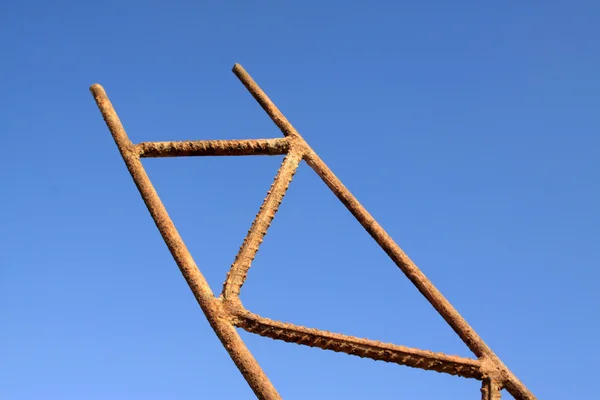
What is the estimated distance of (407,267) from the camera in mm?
4594

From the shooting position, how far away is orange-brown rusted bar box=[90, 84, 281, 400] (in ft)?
10.8

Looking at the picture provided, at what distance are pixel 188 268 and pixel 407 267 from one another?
67.3 inches

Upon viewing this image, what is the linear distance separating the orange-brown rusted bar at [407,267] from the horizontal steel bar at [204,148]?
0.38 meters

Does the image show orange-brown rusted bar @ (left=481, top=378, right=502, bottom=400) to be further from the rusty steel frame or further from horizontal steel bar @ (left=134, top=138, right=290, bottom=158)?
horizontal steel bar @ (left=134, top=138, right=290, bottom=158)

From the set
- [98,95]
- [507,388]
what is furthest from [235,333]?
[98,95]

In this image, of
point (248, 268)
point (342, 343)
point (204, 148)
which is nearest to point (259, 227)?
point (248, 268)

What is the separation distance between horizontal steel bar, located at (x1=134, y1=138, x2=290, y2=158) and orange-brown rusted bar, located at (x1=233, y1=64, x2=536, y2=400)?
1.25 ft

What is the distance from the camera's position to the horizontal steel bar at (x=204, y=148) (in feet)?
14.4

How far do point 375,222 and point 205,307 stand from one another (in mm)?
1695

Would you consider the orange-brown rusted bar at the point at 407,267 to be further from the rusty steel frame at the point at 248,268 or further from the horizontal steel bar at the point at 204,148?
the horizontal steel bar at the point at 204,148

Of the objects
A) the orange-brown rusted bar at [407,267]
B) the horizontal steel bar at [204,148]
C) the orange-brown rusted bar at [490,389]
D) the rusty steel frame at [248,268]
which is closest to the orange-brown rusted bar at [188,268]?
the rusty steel frame at [248,268]

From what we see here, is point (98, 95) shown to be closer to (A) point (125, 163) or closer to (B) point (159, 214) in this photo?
(A) point (125, 163)

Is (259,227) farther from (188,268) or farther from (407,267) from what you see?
(407,267)

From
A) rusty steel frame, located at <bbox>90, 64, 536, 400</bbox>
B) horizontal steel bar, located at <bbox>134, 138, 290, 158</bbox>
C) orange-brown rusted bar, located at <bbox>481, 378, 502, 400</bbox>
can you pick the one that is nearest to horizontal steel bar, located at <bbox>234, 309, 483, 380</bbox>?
rusty steel frame, located at <bbox>90, 64, 536, 400</bbox>
